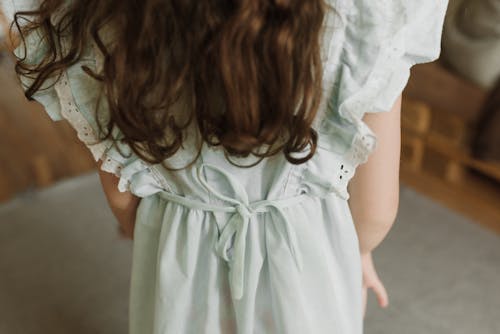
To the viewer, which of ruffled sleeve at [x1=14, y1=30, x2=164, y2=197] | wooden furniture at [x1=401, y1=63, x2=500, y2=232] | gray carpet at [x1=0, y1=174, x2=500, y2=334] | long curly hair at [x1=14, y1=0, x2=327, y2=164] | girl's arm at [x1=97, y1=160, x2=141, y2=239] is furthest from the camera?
wooden furniture at [x1=401, y1=63, x2=500, y2=232]

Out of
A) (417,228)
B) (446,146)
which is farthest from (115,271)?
(446,146)

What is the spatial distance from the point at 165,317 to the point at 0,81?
2.32 m

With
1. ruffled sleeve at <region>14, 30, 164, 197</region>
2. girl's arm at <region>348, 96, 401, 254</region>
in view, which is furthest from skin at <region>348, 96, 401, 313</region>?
ruffled sleeve at <region>14, 30, 164, 197</region>

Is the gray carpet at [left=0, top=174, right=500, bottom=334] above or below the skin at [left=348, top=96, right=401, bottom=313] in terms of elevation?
below

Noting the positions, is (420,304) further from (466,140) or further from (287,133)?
(287,133)

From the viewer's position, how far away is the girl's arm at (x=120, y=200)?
79cm

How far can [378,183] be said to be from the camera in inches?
30.2

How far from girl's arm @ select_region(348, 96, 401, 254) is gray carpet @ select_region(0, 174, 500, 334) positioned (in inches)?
28.5

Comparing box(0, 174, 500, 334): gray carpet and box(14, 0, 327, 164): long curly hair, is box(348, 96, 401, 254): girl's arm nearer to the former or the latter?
box(14, 0, 327, 164): long curly hair

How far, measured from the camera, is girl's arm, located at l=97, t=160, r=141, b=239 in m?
0.79

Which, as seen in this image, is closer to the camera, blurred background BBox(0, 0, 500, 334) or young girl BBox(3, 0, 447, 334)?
young girl BBox(3, 0, 447, 334)

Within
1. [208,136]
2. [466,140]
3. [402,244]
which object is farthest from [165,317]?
[466,140]

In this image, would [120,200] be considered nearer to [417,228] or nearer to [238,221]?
[238,221]

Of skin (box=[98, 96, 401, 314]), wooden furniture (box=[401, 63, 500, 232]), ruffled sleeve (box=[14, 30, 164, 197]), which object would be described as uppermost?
ruffled sleeve (box=[14, 30, 164, 197])
